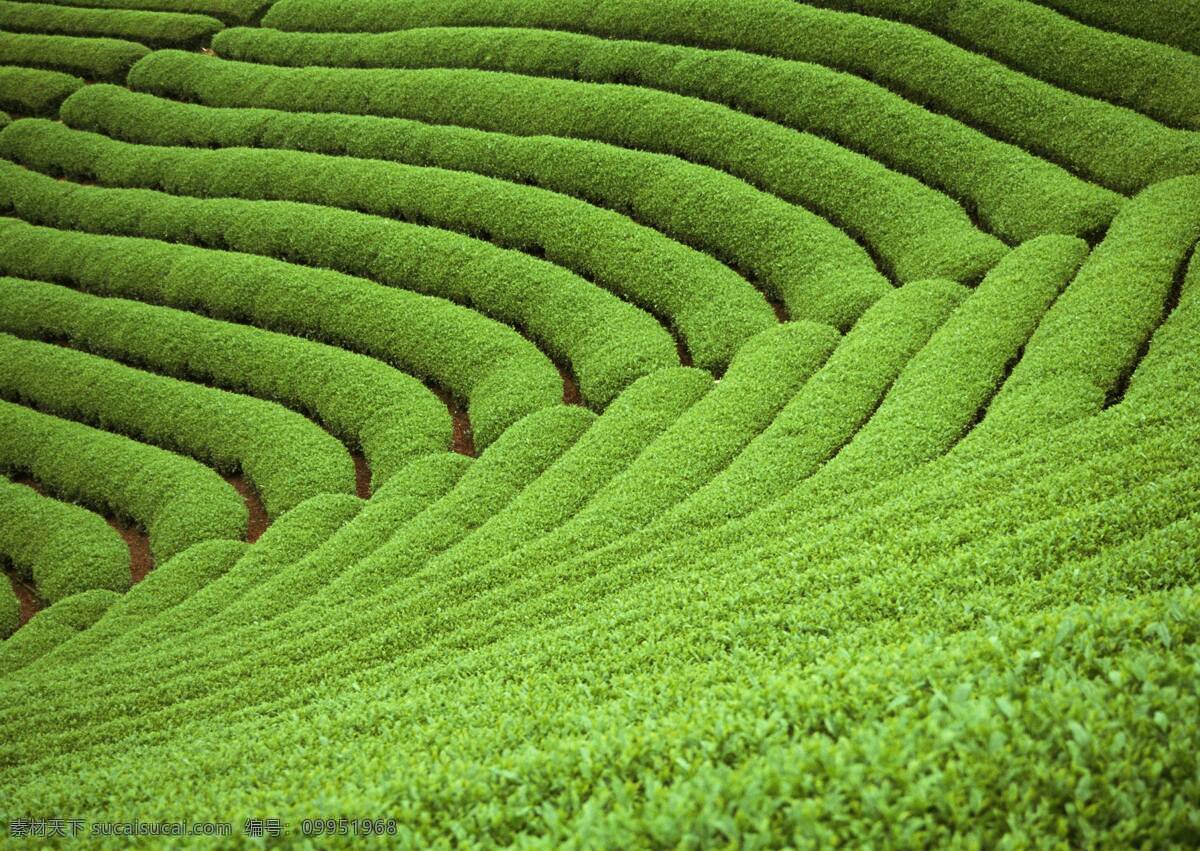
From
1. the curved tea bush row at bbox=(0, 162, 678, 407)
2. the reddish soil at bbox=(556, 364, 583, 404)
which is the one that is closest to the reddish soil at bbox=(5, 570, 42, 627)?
the curved tea bush row at bbox=(0, 162, 678, 407)

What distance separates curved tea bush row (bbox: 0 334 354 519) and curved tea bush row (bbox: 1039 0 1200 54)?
25796 mm

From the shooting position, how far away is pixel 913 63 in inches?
1136

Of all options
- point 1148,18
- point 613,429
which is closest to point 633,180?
point 613,429

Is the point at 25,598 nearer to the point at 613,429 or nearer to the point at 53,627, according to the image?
the point at 53,627

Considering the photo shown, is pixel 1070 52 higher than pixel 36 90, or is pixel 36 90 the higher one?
pixel 36 90

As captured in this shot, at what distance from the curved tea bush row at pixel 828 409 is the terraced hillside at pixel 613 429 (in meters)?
0.13

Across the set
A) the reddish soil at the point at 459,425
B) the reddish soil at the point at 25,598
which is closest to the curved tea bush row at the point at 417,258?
the reddish soil at the point at 459,425

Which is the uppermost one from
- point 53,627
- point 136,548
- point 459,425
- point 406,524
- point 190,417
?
point 190,417

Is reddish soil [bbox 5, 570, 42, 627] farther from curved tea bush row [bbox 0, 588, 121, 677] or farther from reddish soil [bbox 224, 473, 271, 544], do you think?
reddish soil [bbox 224, 473, 271, 544]

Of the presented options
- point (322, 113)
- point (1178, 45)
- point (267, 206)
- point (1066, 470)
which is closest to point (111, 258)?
point (267, 206)

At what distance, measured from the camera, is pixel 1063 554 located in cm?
1010

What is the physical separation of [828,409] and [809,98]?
15201 mm

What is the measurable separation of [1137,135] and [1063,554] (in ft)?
60.9

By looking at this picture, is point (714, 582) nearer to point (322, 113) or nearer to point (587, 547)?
point (587, 547)
